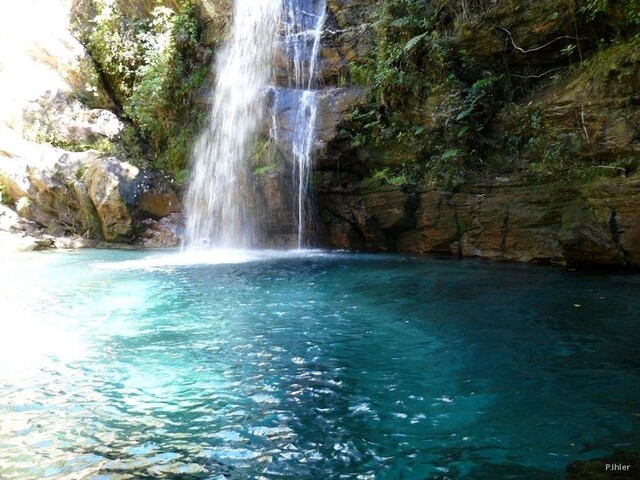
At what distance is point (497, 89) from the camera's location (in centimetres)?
1123

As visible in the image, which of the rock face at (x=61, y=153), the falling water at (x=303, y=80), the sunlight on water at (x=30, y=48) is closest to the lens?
the falling water at (x=303, y=80)

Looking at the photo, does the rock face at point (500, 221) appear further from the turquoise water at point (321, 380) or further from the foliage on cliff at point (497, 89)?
the turquoise water at point (321, 380)

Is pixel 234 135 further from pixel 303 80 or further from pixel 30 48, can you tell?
pixel 30 48

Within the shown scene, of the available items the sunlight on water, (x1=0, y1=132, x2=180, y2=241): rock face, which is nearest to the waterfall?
(x1=0, y1=132, x2=180, y2=241): rock face

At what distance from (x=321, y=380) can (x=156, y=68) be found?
16225mm

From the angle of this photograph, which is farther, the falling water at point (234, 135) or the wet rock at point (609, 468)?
the falling water at point (234, 135)

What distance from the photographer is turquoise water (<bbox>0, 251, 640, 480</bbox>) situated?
3006mm

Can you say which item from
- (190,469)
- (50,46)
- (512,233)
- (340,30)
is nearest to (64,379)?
(190,469)

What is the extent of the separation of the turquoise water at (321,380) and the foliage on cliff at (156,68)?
10.5m

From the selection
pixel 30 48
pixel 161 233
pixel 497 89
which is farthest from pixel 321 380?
pixel 30 48

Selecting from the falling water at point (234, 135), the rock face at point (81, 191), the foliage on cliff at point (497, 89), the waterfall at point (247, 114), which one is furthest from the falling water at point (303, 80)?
the rock face at point (81, 191)

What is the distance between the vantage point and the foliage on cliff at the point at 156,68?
1722 cm

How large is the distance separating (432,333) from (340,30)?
1188 centimetres

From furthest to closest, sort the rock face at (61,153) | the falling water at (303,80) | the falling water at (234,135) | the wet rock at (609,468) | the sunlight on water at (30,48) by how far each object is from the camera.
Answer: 1. the sunlight on water at (30,48)
2. the rock face at (61,153)
3. the falling water at (234,135)
4. the falling water at (303,80)
5. the wet rock at (609,468)
